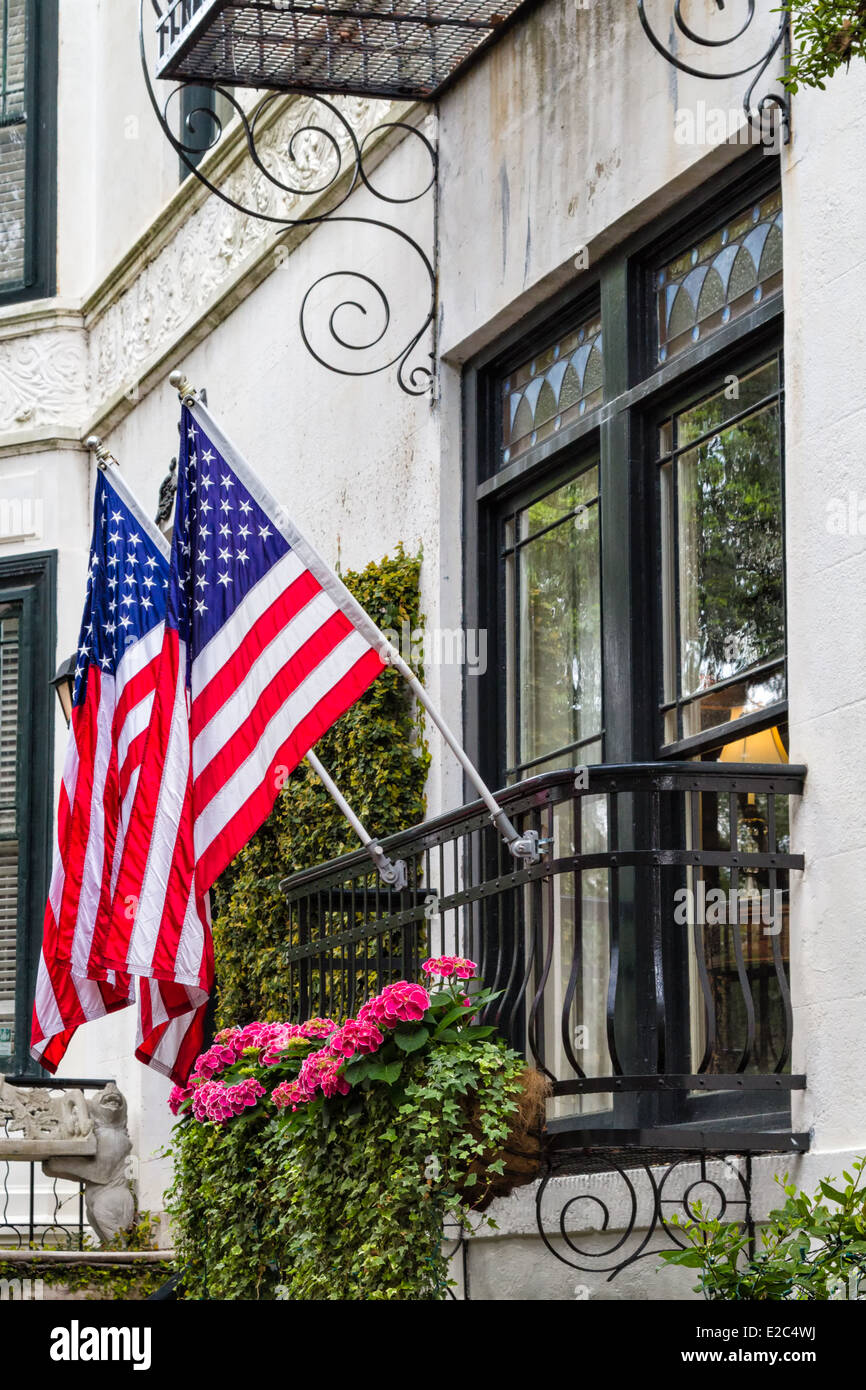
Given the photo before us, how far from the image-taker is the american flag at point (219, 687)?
7.67m

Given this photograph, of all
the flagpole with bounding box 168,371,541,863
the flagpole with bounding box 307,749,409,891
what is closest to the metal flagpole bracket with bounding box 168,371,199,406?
the flagpole with bounding box 168,371,541,863

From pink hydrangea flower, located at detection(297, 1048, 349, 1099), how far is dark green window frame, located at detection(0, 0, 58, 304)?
8.00 metres

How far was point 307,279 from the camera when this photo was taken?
36.3ft

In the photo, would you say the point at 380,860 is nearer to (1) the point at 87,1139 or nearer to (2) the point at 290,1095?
(2) the point at 290,1095

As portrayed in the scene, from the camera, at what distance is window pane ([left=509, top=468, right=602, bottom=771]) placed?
8.66 meters

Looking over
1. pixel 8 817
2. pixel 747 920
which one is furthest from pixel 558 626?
pixel 8 817

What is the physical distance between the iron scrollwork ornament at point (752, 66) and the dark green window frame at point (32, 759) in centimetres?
690

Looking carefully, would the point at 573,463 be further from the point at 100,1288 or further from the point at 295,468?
the point at 100,1288

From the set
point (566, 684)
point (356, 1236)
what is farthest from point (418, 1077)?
point (566, 684)

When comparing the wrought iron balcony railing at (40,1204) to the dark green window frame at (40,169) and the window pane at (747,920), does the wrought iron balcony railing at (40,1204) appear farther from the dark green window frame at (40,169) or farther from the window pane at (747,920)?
the window pane at (747,920)

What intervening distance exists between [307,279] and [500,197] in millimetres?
1953

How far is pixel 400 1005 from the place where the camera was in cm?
711

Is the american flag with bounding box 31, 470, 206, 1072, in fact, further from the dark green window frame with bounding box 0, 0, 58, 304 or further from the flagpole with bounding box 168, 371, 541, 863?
the dark green window frame with bounding box 0, 0, 58, 304

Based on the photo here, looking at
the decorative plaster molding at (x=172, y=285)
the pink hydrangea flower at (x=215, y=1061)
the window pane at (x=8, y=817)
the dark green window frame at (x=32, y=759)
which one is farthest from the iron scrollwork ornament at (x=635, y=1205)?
the window pane at (x=8, y=817)
